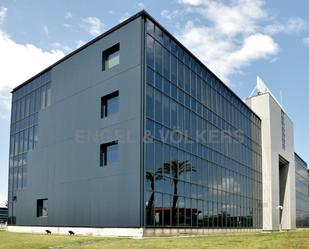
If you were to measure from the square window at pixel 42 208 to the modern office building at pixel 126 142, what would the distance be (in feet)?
0.33

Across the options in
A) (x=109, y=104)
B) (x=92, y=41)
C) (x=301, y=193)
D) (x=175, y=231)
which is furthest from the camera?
(x=301, y=193)

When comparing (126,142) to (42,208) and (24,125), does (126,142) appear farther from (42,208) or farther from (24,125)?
(24,125)

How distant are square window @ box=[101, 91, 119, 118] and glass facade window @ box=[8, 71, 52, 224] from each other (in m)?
10.3

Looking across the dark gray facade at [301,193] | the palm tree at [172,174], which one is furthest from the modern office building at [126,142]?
the dark gray facade at [301,193]

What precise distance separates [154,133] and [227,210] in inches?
758

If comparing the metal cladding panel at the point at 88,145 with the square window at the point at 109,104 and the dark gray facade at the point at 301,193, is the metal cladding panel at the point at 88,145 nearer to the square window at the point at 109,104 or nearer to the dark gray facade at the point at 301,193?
the square window at the point at 109,104

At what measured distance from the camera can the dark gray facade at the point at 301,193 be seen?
87.9m

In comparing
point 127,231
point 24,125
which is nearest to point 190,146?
point 127,231

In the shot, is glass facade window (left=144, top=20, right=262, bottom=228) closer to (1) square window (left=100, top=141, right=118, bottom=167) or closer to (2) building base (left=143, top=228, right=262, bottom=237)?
(2) building base (left=143, top=228, right=262, bottom=237)

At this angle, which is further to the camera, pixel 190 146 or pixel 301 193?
pixel 301 193

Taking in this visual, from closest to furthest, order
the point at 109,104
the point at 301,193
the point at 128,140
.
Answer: the point at 128,140 < the point at 109,104 < the point at 301,193

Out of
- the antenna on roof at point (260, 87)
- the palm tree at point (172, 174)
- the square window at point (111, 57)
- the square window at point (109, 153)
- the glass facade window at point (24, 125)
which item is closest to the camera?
the palm tree at point (172, 174)

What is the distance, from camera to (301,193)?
9431 cm

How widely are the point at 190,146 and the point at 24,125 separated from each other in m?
20.7
